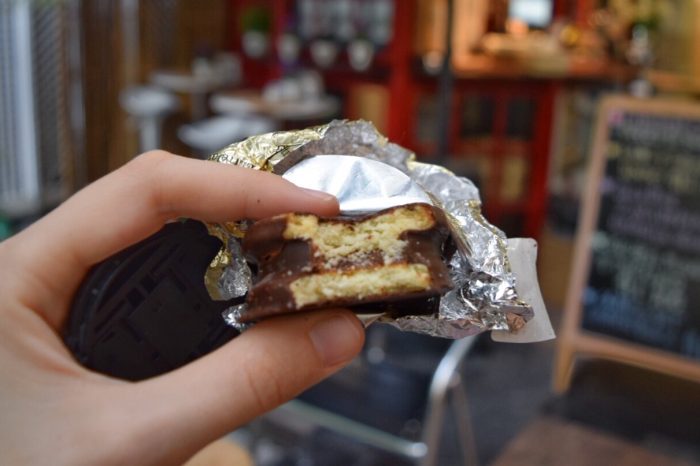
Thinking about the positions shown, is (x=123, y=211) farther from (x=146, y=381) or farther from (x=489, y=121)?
(x=489, y=121)

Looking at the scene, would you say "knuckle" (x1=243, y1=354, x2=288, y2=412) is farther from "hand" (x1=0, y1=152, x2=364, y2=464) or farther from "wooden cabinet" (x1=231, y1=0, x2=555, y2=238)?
"wooden cabinet" (x1=231, y1=0, x2=555, y2=238)

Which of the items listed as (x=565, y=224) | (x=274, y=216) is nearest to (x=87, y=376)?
(x=274, y=216)

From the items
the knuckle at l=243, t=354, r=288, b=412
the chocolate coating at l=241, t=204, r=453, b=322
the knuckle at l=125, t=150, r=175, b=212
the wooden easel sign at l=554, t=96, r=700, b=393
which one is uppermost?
the knuckle at l=125, t=150, r=175, b=212

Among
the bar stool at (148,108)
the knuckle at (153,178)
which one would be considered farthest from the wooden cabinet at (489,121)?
the knuckle at (153,178)

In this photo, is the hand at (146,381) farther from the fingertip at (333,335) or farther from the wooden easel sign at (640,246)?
the wooden easel sign at (640,246)

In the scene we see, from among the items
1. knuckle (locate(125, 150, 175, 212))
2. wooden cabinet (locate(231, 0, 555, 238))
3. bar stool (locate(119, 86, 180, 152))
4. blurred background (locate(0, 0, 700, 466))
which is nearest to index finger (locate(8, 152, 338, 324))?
knuckle (locate(125, 150, 175, 212))

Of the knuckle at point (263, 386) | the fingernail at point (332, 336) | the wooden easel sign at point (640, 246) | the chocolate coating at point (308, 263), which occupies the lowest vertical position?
the wooden easel sign at point (640, 246)

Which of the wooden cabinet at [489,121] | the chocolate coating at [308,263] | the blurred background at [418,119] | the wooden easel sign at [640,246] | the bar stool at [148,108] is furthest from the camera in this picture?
the bar stool at [148,108]

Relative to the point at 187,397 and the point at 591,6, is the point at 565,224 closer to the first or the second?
the point at 591,6
